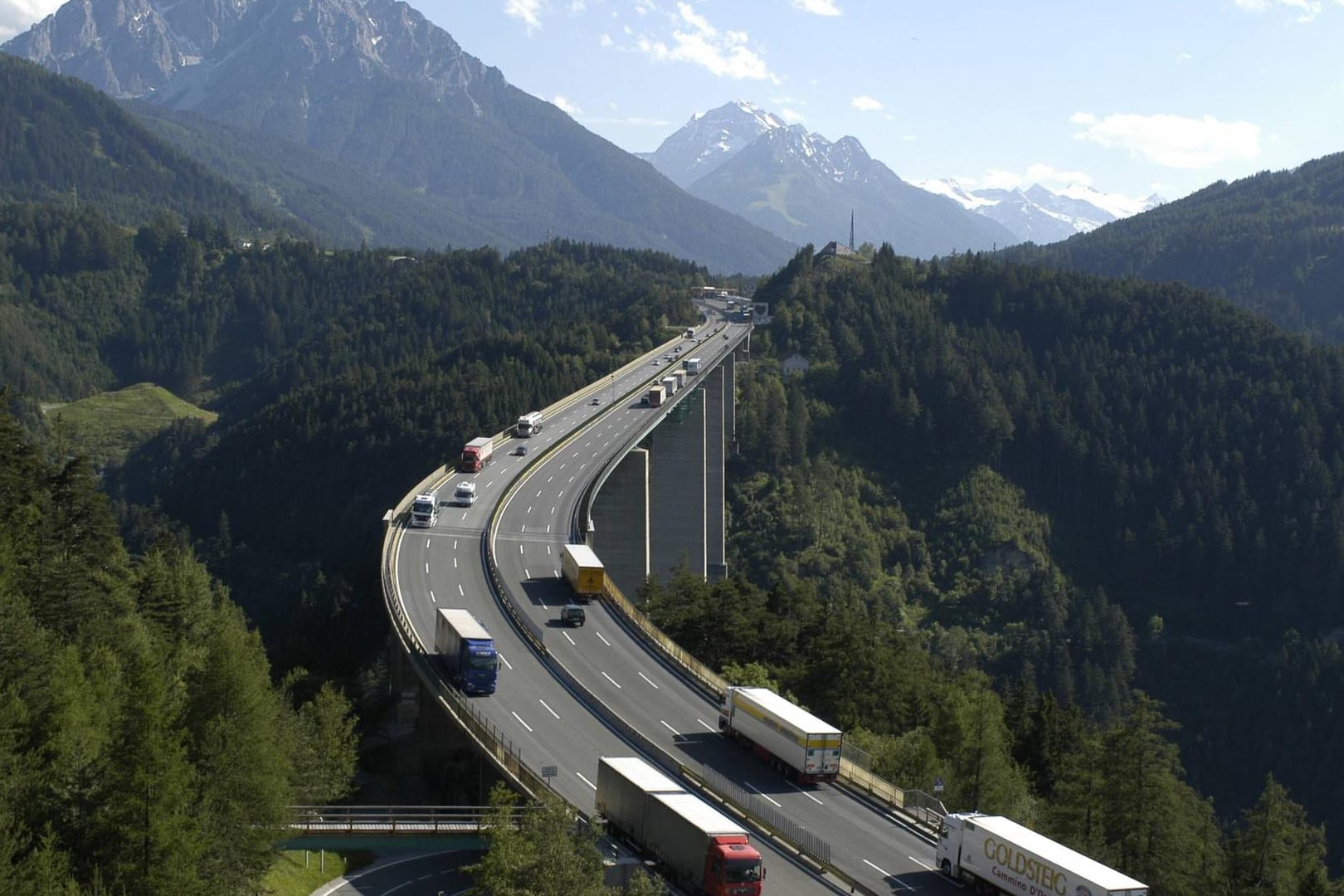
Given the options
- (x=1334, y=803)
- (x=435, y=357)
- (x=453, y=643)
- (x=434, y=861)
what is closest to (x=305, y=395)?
(x=435, y=357)

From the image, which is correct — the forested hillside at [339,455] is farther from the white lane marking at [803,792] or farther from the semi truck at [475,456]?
the white lane marking at [803,792]

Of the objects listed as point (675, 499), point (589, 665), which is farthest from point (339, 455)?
point (589, 665)

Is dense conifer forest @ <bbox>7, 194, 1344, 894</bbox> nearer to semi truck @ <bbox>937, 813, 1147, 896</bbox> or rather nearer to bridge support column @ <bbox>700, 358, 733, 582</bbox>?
bridge support column @ <bbox>700, 358, 733, 582</bbox>

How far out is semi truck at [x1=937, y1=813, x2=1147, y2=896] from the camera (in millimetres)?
32469

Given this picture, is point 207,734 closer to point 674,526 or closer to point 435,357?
point 674,526

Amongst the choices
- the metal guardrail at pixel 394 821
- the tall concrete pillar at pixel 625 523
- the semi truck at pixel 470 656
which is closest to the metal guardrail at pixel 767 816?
the metal guardrail at pixel 394 821

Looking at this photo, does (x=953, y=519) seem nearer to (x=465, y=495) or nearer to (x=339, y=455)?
(x=339, y=455)

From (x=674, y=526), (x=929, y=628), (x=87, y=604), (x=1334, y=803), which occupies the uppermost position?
(x=87, y=604)

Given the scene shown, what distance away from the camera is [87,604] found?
147ft

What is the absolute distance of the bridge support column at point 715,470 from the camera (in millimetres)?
120562

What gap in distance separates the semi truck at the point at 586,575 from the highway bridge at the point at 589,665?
2.32ft

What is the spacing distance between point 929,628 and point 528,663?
80.5 m

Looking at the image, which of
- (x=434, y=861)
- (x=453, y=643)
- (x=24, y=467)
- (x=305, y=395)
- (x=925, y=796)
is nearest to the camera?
(x=434, y=861)

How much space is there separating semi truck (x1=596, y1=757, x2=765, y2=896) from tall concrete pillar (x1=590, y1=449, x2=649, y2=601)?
4817cm
